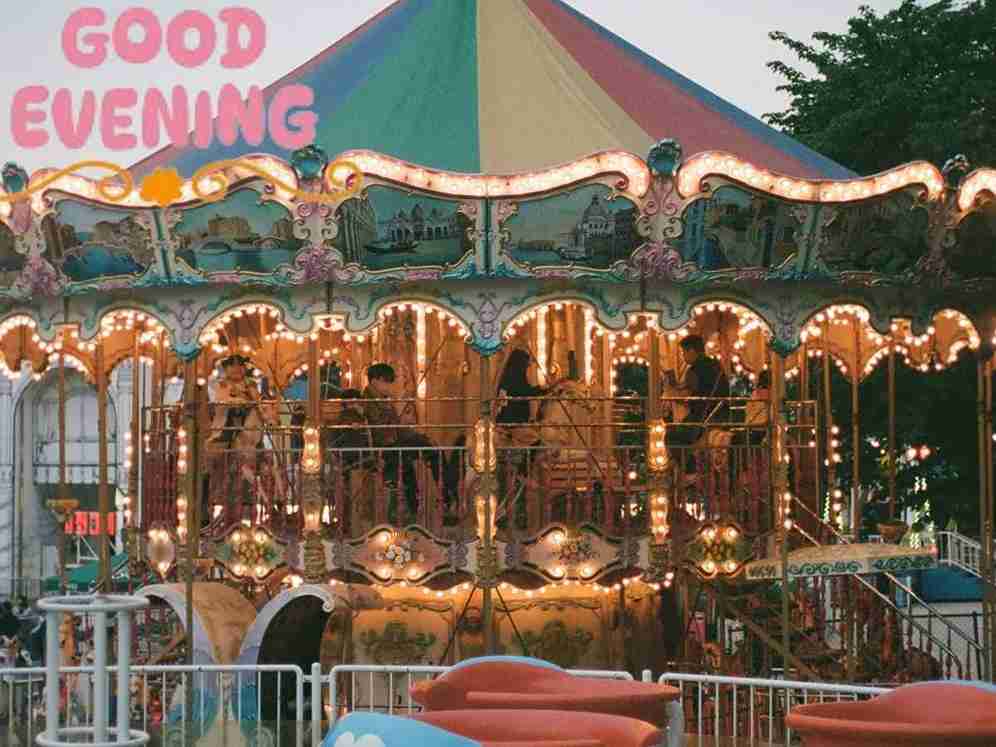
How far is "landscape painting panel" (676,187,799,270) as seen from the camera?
15.9 metres

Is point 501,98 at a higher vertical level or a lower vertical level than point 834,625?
higher

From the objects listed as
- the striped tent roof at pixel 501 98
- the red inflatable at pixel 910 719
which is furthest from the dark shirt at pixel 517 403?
the red inflatable at pixel 910 719

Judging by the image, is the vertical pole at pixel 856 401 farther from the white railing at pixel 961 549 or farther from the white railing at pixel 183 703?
the white railing at pixel 961 549

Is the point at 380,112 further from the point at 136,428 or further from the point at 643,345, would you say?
the point at 643,345

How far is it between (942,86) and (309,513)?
46.5ft

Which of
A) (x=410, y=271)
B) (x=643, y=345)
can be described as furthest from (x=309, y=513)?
(x=643, y=345)

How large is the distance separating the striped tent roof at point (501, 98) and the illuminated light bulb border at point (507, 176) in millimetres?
838

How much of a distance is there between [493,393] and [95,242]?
3.69m

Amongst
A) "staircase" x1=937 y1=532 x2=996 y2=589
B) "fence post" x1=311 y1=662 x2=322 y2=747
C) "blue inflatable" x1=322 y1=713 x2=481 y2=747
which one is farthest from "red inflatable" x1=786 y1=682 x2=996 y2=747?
"staircase" x1=937 y1=532 x2=996 y2=589

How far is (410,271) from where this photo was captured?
16.3 meters

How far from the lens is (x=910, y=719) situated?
10031 millimetres

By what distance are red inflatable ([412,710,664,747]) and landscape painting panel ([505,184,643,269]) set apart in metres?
7.39

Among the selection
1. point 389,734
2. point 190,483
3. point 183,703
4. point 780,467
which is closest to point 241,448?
point 190,483

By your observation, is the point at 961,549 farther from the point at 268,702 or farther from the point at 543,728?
the point at 543,728
